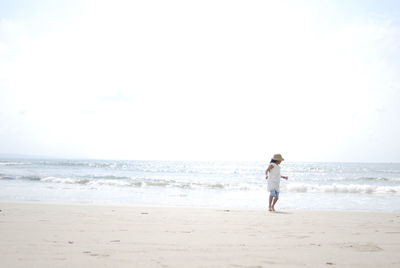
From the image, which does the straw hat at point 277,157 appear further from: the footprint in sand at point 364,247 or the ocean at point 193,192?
the footprint in sand at point 364,247

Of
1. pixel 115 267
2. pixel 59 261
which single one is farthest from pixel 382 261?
pixel 59 261

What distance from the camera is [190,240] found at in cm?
472

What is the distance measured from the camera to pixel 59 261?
353 cm

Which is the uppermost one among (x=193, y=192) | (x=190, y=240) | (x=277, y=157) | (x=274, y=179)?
(x=277, y=157)

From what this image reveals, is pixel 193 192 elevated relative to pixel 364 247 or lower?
lower

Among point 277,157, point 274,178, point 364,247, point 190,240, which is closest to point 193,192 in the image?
point 274,178

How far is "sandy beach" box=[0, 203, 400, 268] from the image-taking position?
3.66 metres

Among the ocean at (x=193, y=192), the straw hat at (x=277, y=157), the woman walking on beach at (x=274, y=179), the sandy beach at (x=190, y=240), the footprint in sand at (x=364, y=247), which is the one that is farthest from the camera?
the ocean at (x=193, y=192)

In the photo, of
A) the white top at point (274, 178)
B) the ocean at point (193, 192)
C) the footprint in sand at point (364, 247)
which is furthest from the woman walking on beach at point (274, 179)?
the footprint in sand at point (364, 247)

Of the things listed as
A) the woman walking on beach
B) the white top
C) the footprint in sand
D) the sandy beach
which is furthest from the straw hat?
the footprint in sand

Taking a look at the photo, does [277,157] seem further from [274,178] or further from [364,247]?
[364,247]

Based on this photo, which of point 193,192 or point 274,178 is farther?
point 193,192

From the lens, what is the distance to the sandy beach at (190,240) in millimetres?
3660

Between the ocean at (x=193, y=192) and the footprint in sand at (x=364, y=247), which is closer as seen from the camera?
the footprint in sand at (x=364, y=247)
